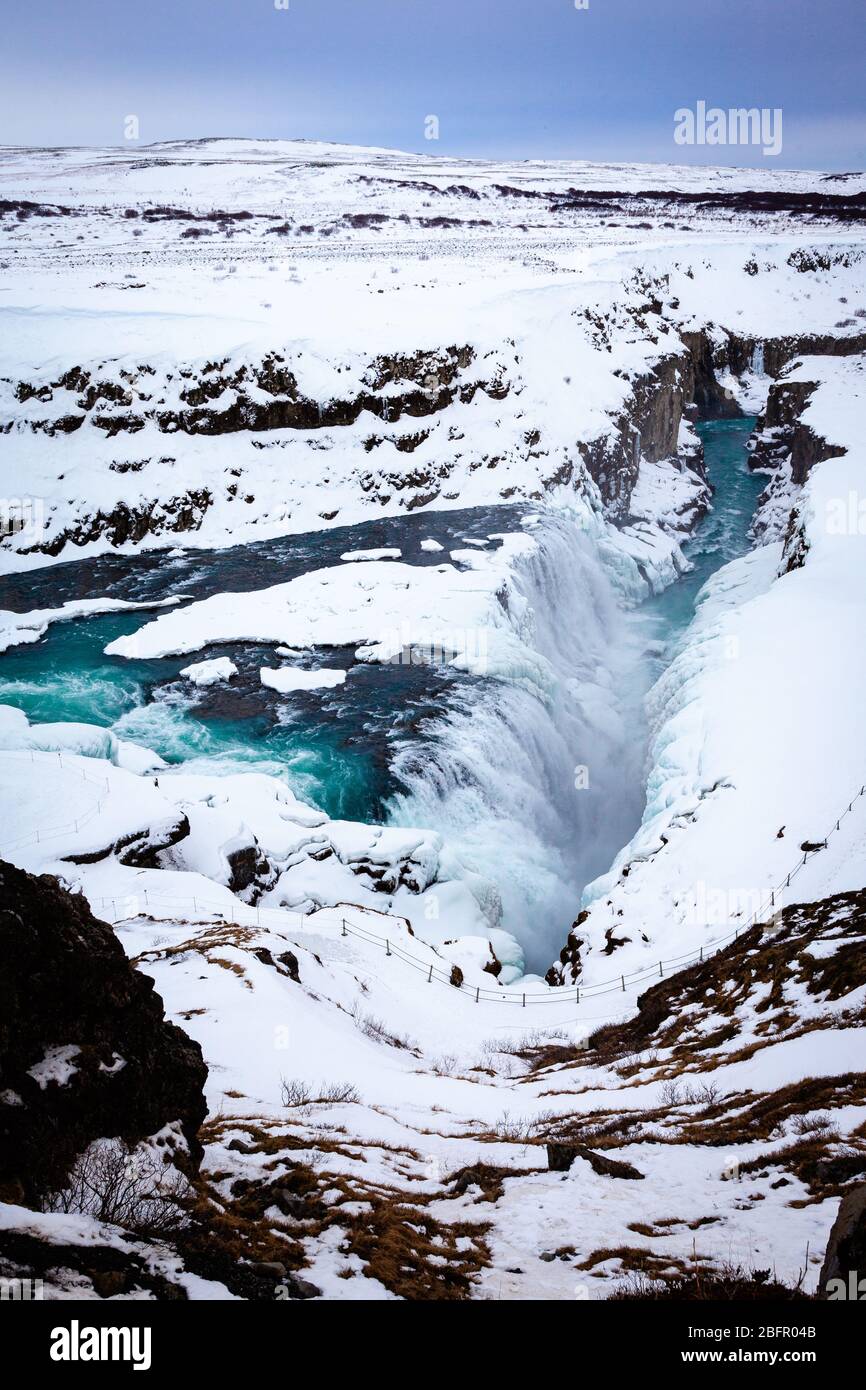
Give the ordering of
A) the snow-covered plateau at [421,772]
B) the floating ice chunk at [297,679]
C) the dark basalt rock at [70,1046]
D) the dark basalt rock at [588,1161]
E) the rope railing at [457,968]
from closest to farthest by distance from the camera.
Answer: the dark basalt rock at [70,1046]
the snow-covered plateau at [421,772]
the dark basalt rock at [588,1161]
the rope railing at [457,968]
the floating ice chunk at [297,679]

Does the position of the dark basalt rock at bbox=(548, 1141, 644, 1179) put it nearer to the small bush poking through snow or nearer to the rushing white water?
the small bush poking through snow

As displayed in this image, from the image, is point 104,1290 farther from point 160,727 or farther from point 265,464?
point 265,464

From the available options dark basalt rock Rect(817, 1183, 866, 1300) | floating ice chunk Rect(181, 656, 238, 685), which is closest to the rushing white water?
floating ice chunk Rect(181, 656, 238, 685)

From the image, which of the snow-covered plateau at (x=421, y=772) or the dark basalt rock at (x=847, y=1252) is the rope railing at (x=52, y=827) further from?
the dark basalt rock at (x=847, y=1252)

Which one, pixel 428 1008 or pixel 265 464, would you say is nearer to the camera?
pixel 428 1008

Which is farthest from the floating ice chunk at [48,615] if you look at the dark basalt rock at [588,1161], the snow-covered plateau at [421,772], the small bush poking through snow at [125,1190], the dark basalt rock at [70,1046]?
the dark basalt rock at [588,1161]

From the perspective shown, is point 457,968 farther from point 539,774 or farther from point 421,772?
point 539,774

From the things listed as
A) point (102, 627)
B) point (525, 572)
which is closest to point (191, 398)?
point (102, 627)
